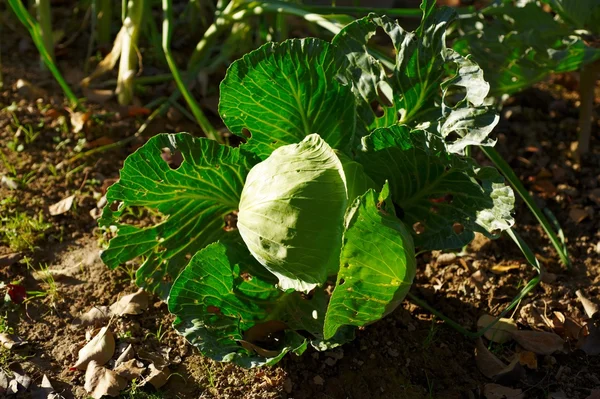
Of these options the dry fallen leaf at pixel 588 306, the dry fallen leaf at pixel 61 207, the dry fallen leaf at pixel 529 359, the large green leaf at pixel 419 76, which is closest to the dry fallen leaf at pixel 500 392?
the dry fallen leaf at pixel 529 359

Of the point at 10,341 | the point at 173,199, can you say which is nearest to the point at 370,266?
the point at 173,199

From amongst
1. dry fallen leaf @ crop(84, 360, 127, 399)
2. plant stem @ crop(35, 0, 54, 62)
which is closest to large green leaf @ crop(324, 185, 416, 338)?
dry fallen leaf @ crop(84, 360, 127, 399)

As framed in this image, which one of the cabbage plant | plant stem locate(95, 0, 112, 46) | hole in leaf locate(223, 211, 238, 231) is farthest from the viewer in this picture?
plant stem locate(95, 0, 112, 46)

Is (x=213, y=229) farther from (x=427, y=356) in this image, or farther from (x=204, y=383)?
(x=427, y=356)

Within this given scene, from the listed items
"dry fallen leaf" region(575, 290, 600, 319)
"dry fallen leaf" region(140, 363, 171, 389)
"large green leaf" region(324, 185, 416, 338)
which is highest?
"large green leaf" region(324, 185, 416, 338)

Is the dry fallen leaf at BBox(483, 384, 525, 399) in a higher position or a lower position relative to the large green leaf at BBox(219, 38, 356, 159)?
lower

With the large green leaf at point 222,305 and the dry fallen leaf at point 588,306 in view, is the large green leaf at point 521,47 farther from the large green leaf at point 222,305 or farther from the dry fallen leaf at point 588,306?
the large green leaf at point 222,305

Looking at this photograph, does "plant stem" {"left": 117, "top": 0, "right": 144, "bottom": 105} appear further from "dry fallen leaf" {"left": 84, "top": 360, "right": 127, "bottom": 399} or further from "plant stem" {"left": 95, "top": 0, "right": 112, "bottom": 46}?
"dry fallen leaf" {"left": 84, "top": 360, "right": 127, "bottom": 399}
